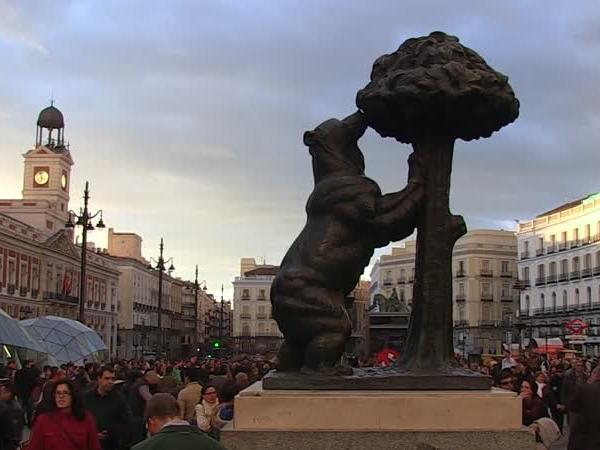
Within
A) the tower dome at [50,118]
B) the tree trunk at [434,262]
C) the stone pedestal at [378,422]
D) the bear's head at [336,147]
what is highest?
the tower dome at [50,118]

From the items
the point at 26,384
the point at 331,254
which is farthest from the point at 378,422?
the point at 26,384

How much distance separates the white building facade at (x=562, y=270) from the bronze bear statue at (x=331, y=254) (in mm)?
55798

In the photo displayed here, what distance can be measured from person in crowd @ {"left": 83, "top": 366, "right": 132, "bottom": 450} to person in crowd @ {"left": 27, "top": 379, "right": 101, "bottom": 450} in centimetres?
154

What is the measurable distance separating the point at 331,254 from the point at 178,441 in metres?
2.18

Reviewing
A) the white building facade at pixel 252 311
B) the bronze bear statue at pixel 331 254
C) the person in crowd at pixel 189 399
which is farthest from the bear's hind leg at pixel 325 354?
the white building facade at pixel 252 311

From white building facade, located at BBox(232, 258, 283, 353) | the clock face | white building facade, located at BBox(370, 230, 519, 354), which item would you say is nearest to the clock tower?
the clock face

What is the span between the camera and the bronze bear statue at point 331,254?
19.0 feet

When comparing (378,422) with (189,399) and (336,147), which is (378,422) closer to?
(336,147)

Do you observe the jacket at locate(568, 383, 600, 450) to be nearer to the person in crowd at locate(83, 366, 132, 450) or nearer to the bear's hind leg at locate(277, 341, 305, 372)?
the bear's hind leg at locate(277, 341, 305, 372)

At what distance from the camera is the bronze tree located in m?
5.86

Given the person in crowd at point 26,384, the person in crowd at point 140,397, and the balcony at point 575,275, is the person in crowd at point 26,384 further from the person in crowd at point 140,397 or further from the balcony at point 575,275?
the balcony at point 575,275

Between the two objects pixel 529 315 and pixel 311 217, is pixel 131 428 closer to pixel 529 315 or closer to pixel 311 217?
pixel 311 217

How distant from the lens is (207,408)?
28.7ft

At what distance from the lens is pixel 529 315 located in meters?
74.9
